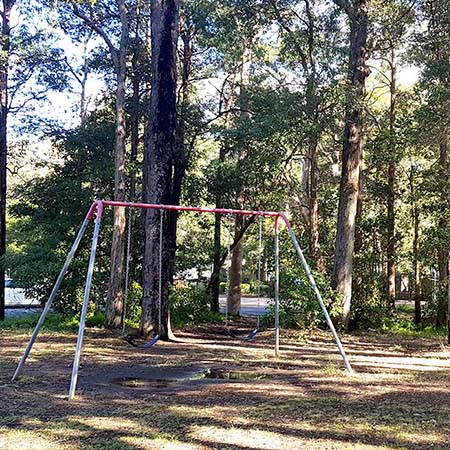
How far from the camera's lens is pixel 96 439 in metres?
4.20

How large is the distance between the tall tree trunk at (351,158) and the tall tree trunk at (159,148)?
4.30 m

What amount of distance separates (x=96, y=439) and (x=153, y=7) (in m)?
9.54

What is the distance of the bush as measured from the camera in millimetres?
12320

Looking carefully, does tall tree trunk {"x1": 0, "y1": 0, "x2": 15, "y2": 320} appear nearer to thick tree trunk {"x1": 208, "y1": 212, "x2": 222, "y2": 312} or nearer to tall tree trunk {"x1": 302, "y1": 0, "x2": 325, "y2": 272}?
thick tree trunk {"x1": 208, "y1": 212, "x2": 222, "y2": 312}

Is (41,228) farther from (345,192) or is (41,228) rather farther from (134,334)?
(345,192)

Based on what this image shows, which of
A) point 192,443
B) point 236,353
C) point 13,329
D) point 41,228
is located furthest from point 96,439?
point 41,228

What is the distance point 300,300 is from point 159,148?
15.4 feet

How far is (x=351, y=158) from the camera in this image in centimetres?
1333

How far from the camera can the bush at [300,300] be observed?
12320mm

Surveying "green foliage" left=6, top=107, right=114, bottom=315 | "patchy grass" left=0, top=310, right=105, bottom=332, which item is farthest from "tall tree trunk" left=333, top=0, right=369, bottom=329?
"green foliage" left=6, top=107, right=114, bottom=315

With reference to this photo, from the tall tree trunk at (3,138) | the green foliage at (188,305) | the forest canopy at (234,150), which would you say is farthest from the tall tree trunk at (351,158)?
the tall tree trunk at (3,138)

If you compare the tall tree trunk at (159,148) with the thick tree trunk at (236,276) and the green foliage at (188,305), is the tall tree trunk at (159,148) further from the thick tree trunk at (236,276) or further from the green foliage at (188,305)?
the thick tree trunk at (236,276)

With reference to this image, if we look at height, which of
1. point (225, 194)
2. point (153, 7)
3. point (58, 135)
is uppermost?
point (153, 7)

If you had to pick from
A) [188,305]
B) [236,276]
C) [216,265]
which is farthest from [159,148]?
[236,276]
